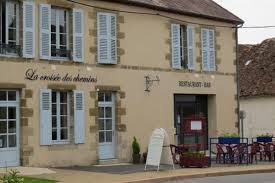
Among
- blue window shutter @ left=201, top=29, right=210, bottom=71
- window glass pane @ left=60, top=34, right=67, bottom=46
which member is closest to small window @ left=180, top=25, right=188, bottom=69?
blue window shutter @ left=201, top=29, right=210, bottom=71

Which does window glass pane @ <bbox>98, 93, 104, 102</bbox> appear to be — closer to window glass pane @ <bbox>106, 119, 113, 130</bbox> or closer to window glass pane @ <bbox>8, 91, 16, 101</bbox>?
window glass pane @ <bbox>106, 119, 113, 130</bbox>

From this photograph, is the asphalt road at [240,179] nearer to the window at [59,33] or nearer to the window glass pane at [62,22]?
the window at [59,33]

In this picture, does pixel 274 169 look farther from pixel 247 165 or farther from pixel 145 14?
pixel 145 14

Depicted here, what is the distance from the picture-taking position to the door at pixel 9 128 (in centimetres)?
1738

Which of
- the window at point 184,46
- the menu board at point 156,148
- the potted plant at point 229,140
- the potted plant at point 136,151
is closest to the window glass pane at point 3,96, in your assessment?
the menu board at point 156,148

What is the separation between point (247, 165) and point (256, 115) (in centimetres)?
1243

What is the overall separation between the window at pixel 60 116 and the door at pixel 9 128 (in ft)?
4.41

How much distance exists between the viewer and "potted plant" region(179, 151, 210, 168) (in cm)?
1842

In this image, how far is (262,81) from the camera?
30703 millimetres

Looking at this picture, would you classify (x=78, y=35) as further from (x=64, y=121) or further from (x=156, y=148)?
(x=156, y=148)

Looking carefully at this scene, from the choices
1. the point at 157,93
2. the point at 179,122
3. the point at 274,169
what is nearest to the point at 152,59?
the point at 157,93

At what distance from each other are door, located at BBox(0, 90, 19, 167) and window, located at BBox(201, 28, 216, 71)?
8477 millimetres

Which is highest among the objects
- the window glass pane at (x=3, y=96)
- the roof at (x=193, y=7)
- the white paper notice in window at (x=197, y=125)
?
the roof at (x=193, y=7)

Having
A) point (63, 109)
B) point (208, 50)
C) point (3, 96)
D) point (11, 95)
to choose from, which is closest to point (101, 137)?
point (63, 109)
